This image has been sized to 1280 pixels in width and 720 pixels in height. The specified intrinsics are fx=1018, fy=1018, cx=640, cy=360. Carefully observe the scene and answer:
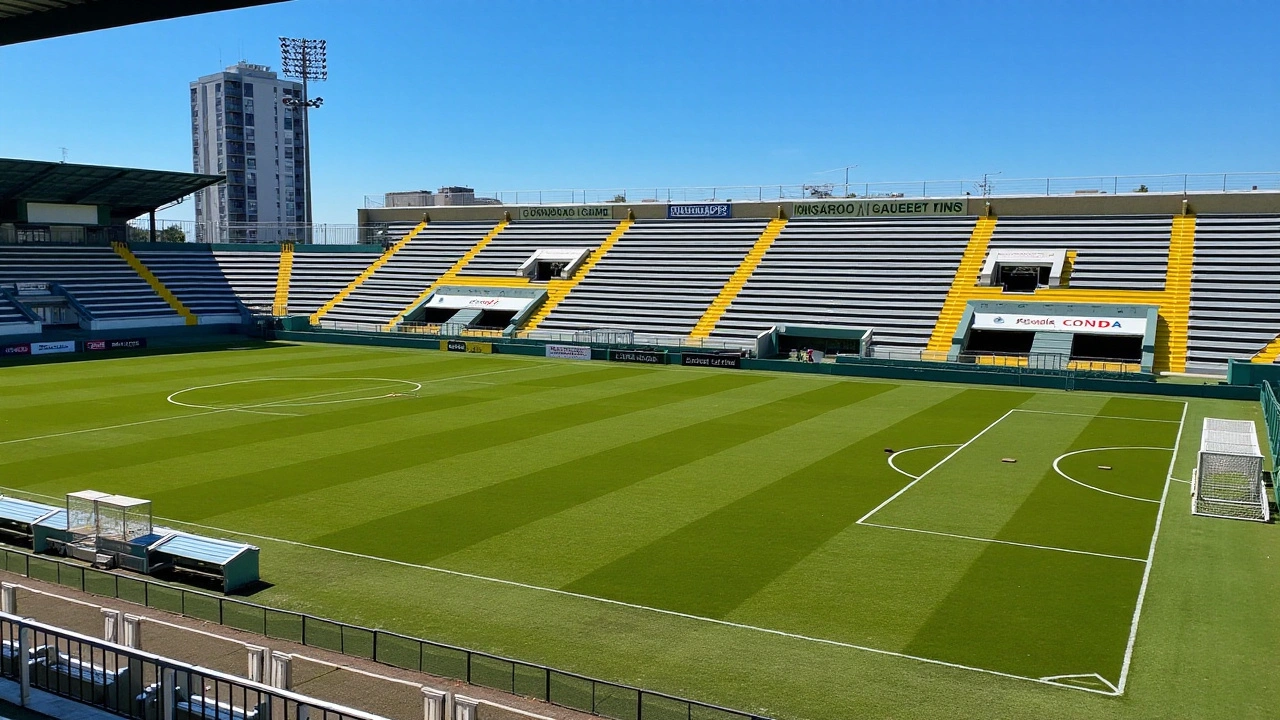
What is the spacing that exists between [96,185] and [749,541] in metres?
64.6

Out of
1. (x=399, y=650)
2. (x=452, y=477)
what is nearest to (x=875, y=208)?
(x=452, y=477)

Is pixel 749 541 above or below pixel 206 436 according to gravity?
below

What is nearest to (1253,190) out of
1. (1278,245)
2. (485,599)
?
(1278,245)

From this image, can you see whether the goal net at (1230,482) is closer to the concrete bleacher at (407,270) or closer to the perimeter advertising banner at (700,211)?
the perimeter advertising banner at (700,211)

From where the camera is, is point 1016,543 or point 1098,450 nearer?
point 1016,543

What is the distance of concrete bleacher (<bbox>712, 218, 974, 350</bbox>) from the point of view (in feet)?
192

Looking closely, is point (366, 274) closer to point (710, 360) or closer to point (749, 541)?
point (710, 360)

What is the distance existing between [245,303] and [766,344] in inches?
1590

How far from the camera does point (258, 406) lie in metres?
38.3

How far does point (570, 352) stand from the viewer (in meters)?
58.7

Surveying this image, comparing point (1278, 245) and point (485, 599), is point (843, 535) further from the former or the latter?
point (1278, 245)

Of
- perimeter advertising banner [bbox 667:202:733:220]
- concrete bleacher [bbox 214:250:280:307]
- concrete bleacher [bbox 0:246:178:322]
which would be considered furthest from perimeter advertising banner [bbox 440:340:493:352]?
perimeter advertising banner [bbox 667:202:733:220]

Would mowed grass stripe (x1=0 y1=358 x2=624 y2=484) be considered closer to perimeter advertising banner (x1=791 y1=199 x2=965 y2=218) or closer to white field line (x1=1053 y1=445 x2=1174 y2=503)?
white field line (x1=1053 y1=445 x2=1174 y2=503)

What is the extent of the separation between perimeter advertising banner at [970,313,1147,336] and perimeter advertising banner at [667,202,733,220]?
24367mm
